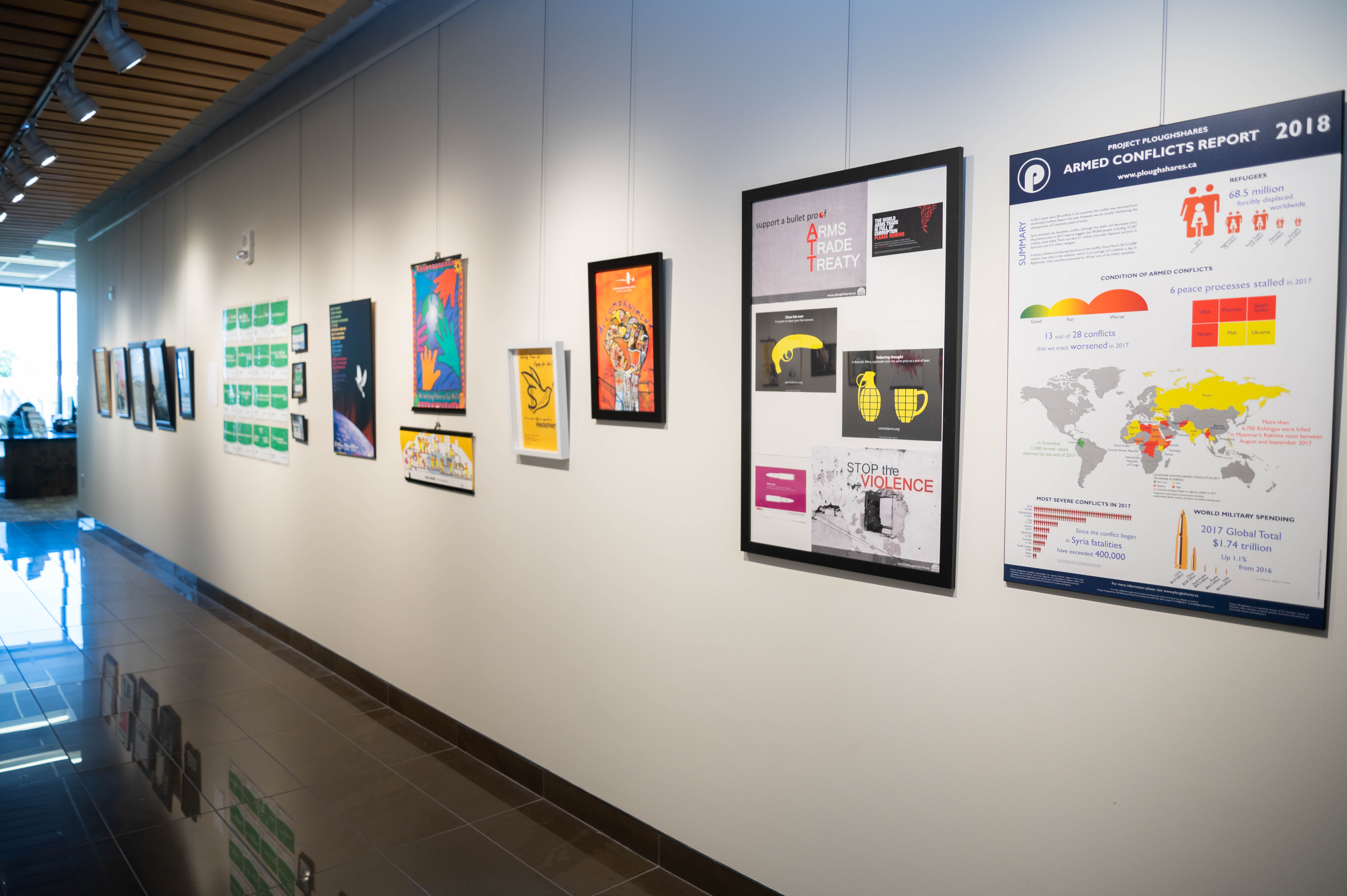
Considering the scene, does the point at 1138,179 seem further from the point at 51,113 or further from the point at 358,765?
the point at 51,113

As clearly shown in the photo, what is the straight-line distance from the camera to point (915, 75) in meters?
2.13

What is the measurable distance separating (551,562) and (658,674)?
0.73m

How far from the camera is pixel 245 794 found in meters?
3.39

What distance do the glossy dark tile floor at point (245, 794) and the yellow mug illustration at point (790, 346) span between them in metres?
1.84

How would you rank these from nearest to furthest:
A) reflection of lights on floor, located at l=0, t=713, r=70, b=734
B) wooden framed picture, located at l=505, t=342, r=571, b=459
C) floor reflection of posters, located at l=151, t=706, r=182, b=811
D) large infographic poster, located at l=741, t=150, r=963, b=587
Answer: large infographic poster, located at l=741, t=150, r=963, b=587 < wooden framed picture, located at l=505, t=342, r=571, b=459 < floor reflection of posters, located at l=151, t=706, r=182, b=811 < reflection of lights on floor, located at l=0, t=713, r=70, b=734

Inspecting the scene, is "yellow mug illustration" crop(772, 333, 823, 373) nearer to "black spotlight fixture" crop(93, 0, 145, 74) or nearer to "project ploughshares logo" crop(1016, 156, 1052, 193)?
"project ploughshares logo" crop(1016, 156, 1052, 193)

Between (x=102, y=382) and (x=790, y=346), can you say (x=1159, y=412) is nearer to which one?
(x=790, y=346)

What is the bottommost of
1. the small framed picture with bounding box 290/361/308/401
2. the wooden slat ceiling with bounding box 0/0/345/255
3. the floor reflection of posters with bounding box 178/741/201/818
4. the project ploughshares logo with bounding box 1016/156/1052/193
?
the floor reflection of posters with bounding box 178/741/201/818

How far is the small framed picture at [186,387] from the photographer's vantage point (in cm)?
705

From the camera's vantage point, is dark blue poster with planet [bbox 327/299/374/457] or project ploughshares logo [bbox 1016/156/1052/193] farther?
dark blue poster with planet [bbox 327/299/374/457]

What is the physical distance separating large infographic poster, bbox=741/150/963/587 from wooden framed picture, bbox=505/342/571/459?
3.23ft

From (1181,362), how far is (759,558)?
1.28m

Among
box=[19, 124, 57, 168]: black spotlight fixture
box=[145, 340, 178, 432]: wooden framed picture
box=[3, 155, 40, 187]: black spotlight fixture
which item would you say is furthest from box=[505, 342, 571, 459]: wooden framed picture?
box=[145, 340, 178, 432]: wooden framed picture

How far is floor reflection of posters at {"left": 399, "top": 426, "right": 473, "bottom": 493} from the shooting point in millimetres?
3840
